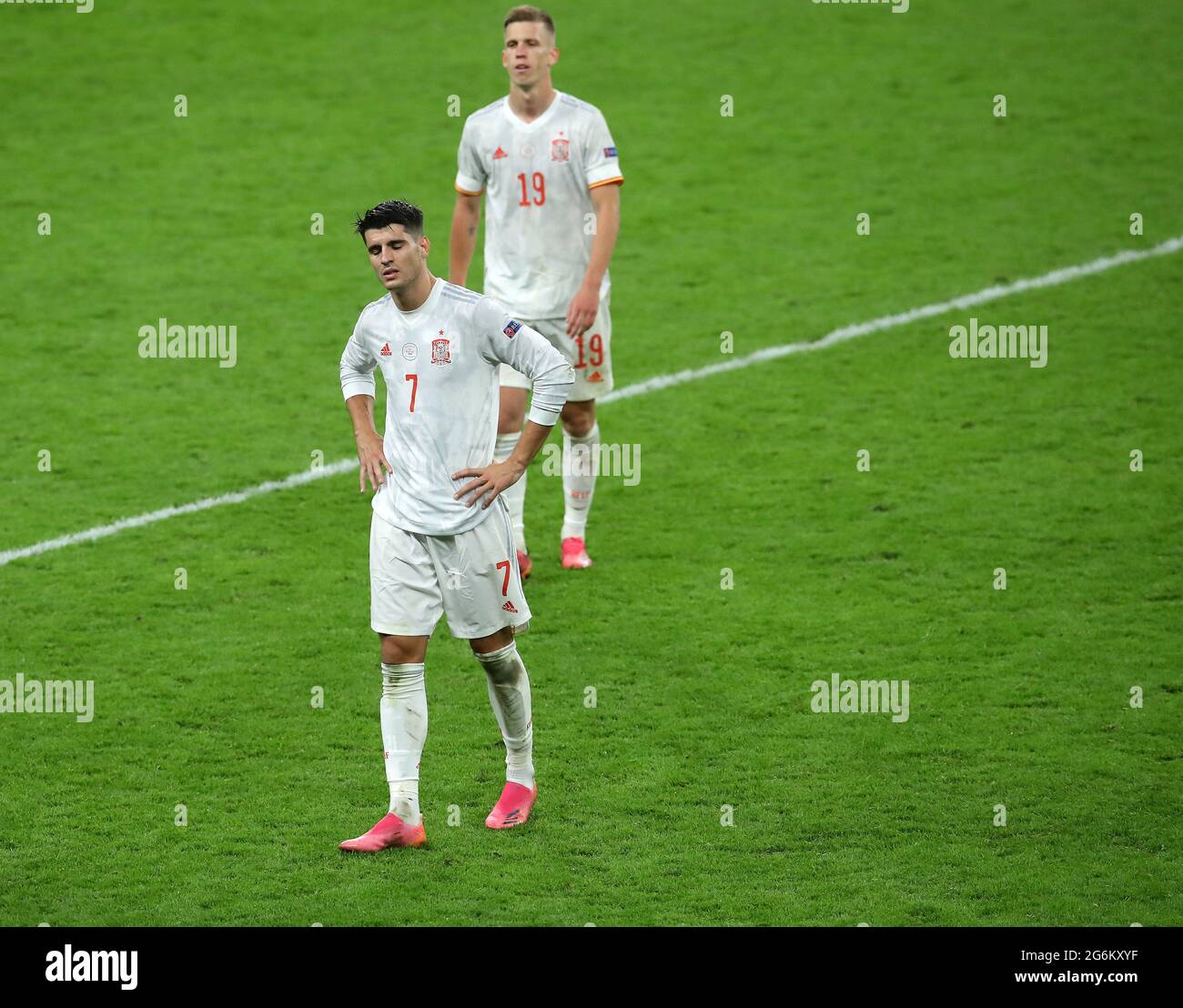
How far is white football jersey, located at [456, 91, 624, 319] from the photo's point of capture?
Answer: 8.11m

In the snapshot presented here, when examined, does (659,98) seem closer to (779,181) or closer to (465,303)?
(779,181)

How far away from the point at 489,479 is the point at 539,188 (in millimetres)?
2722

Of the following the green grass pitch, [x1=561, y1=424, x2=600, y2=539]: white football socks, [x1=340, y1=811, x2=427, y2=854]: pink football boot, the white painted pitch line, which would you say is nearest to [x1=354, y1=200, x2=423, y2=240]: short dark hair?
[x1=340, y1=811, x2=427, y2=854]: pink football boot

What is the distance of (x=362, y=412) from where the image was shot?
20.2ft

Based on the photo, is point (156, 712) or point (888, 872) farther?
point (156, 712)

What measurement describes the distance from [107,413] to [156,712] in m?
3.81

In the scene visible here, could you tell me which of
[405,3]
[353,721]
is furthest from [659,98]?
[353,721]

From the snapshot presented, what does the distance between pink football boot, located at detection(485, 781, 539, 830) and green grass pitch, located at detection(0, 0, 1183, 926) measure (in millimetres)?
99

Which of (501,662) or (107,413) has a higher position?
(107,413)

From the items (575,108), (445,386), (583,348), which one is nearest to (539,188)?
(575,108)

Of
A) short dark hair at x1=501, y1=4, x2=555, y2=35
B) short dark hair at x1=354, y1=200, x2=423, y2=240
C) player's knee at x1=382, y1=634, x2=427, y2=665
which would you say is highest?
short dark hair at x1=501, y1=4, x2=555, y2=35

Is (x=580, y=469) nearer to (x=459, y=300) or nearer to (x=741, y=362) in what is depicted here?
(x=459, y=300)

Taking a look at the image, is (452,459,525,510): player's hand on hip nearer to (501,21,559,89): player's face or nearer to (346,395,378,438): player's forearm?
(346,395,378,438): player's forearm

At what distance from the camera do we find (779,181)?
14.3 m
